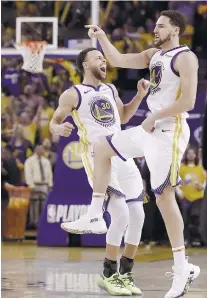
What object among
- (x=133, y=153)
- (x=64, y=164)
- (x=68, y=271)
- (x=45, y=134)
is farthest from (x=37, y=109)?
(x=133, y=153)

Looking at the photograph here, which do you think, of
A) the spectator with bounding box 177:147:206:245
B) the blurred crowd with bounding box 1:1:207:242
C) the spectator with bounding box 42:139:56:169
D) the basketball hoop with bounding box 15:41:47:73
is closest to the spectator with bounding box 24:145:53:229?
the blurred crowd with bounding box 1:1:207:242

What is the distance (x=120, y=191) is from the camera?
27.3ft

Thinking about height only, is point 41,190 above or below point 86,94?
below

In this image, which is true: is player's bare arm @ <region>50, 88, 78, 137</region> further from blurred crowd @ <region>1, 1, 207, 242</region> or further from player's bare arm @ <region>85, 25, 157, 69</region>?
blurred crowd @ <region>1, 1, 207, 242</region>

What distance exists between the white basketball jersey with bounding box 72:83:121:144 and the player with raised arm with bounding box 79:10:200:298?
105 cm

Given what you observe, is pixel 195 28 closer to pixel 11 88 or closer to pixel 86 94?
pixel 11 88

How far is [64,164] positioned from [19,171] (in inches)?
93.7

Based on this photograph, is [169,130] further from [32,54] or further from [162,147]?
[32,54]

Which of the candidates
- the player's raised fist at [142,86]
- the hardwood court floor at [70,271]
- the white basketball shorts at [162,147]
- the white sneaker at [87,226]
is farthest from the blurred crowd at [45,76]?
the white sneaker at [87,226]

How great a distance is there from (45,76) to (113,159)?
10.4m

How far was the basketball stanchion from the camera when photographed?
51.5 feet

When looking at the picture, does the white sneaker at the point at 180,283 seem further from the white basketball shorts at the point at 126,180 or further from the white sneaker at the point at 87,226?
the white basketball shorts at the point at 126,180

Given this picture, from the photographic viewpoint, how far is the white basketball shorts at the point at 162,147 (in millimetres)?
7324

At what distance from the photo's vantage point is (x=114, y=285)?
26.7ft
